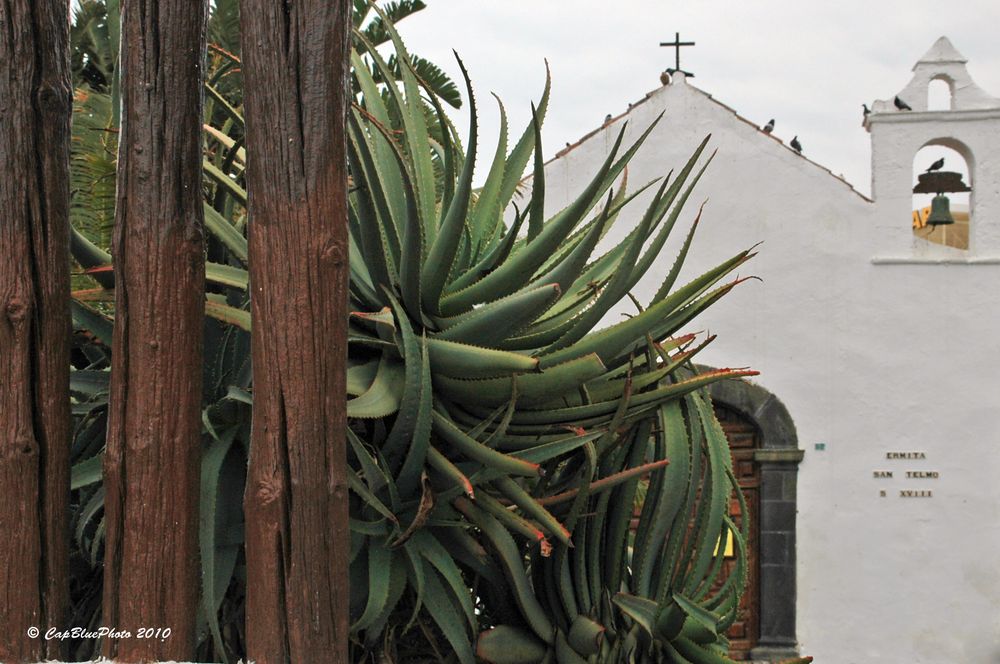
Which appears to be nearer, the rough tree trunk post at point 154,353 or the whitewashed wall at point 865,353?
the rough tree trunk post at point 154,353

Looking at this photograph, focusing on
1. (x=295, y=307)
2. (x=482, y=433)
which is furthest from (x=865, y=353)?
(x=295, y=307)

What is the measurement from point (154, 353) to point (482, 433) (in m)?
0.88

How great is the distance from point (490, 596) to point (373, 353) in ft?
2.38

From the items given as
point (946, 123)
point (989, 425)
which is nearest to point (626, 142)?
point (946, 123)

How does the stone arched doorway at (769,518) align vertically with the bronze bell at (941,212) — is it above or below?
below

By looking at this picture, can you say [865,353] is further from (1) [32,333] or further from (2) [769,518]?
(1) [32,333]

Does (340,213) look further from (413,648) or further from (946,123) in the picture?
(946,123)

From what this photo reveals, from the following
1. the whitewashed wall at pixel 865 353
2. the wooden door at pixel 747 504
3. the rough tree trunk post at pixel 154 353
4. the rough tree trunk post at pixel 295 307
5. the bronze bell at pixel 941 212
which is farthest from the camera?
the bronze bell at pixel 941 212

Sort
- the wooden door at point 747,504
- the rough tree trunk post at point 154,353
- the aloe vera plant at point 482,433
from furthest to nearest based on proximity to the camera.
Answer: the wooden door at point 747,504, the aloe vera plant at point 482,433, the rough tree trunk post at point 154,353

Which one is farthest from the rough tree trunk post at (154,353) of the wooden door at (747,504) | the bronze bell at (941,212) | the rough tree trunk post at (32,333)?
the bronze bell at (941,212)

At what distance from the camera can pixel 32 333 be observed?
250 cm

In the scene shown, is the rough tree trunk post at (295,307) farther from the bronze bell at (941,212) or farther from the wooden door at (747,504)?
the bronze bell at (941,212)

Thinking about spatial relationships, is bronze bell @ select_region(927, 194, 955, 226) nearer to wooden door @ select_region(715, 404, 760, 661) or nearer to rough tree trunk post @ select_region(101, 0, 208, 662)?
wooden door @ select_region(715, 404, 760, 661)

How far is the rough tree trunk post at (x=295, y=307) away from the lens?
2.27 m
